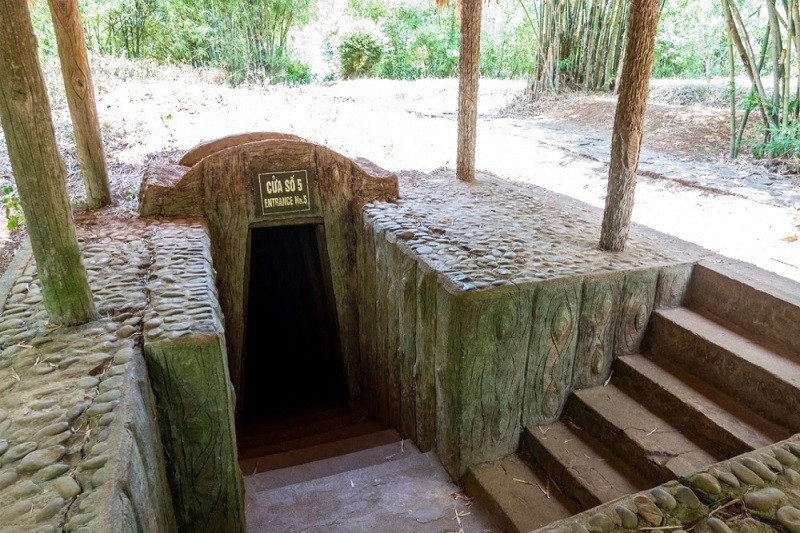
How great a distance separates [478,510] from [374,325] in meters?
1.69

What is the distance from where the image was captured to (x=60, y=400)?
192 cm

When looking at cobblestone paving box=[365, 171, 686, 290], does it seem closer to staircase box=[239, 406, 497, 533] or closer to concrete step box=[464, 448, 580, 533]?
concrete step box=[464, 448, 580, 533]

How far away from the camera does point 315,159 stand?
4.24 meters

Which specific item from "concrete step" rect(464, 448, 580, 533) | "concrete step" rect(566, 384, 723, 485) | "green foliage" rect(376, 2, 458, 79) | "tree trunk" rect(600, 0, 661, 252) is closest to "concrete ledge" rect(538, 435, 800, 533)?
"concrete step" rect(566, 384, 723, 485)

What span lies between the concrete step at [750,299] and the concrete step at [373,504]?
1.80 metres

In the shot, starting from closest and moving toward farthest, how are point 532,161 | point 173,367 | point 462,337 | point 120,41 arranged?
1. point 173,367
2. point 462,337
3. point 532,161
4. point 120,41

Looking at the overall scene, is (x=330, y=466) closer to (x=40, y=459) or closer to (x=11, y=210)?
(x=40, y=459)

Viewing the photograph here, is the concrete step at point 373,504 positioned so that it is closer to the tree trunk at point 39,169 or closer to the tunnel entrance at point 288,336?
the tree trunk at point 39,169

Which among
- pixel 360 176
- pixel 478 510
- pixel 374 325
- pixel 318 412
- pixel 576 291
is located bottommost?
pixel 318 412

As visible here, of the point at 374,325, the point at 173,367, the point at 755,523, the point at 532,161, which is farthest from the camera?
the point at 532,161

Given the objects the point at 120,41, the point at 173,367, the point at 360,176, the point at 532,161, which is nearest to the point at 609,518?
the point at 173,367

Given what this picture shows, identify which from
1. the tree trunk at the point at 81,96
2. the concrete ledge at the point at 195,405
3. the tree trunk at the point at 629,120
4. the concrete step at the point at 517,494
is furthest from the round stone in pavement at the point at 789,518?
the tree trunk at the point at 81,96

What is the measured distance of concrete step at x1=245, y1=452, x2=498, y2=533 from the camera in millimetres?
2789

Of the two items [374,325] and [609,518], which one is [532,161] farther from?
[609,518]
